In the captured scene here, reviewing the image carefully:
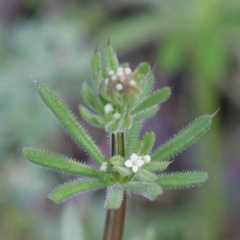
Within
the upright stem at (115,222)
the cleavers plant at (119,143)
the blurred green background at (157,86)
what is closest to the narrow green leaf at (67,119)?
the cleavers plant at (119,143)

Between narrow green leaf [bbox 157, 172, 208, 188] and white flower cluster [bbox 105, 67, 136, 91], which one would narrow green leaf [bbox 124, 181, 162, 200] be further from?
white flower cluster [bbox 105, 67, 136, 91]

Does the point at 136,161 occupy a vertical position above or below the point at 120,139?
below

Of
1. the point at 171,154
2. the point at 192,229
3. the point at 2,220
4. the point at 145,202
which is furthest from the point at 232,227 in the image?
the point at 171,154

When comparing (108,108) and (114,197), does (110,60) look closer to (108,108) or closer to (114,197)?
(108,108)

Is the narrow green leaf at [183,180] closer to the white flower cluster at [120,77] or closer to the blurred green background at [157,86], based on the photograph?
the white flower cluster at [120,77]

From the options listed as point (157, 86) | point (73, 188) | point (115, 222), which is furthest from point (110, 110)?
point (157, 86)

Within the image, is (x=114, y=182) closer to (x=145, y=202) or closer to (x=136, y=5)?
(x=145, y=202)
